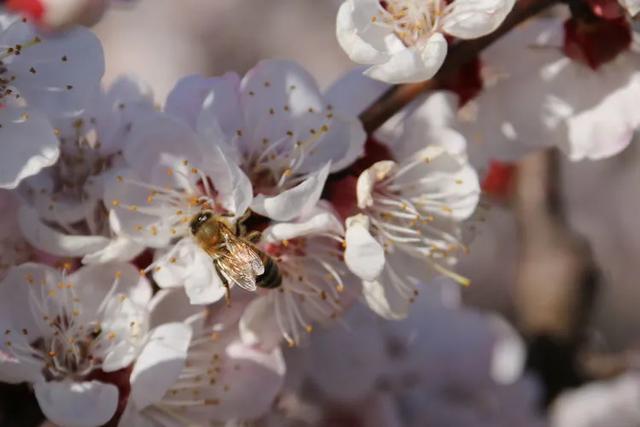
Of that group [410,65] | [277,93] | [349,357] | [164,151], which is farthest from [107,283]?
[349,357]

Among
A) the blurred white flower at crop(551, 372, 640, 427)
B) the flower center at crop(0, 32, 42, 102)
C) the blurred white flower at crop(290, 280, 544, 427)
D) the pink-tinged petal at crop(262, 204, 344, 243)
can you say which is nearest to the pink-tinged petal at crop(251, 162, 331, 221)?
the pink-tinged petal at crop(262, 204, 344, 243)

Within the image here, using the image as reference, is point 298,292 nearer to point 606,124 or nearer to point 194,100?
point 194,100

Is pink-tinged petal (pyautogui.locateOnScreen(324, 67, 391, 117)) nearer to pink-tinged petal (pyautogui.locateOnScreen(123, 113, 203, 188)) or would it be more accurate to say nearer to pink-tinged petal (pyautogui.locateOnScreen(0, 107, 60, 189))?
pink-tinged petal (pyautogui.locateOnScreen(123, 113, 203, 188))

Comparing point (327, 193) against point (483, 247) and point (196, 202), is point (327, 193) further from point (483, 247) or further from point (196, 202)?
point (483, 247)

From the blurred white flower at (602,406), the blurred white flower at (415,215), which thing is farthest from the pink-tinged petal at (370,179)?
the blurred white flower at (602,406)

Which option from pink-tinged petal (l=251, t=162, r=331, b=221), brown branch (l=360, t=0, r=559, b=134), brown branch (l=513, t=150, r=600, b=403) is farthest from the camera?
brown branch (l=513, t=150, r=600, b=403)

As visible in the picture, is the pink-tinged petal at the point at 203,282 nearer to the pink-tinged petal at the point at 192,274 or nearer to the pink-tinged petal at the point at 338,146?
the pink-tinged petal at the point at 192,274

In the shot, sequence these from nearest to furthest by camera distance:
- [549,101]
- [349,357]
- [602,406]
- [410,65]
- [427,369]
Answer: [410,65]
[549,101]
[349,357]
[427,369]
[602,406]
